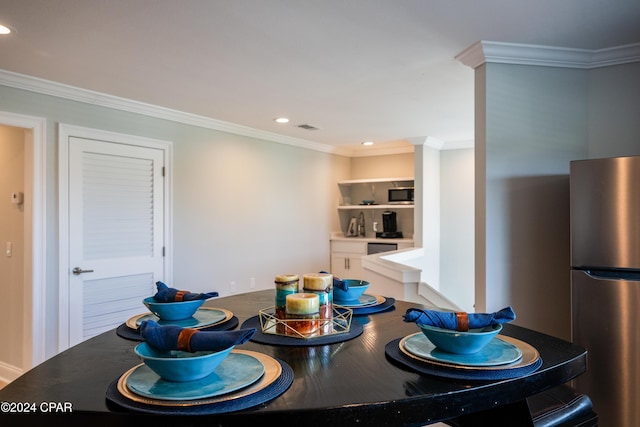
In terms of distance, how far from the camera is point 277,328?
136 centimetres

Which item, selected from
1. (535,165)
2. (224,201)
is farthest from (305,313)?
(224,201)

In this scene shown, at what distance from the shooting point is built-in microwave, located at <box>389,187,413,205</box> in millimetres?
5876

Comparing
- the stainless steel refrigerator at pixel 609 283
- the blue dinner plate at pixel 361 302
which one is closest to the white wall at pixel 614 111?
the stainless steel refrigerator at pixel 609 283

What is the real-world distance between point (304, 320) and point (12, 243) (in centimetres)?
317

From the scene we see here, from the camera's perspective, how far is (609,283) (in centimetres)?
200

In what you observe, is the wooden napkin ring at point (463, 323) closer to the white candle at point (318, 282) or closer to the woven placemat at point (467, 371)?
the woven placemat at point (467, 371)

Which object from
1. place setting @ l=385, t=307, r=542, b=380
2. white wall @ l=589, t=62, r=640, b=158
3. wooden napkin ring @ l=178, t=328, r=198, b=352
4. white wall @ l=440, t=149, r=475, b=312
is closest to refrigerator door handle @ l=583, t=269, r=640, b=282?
white wall @ l=589, t=62, r=640, b=158

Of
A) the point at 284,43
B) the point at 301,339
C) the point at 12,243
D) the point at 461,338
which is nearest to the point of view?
the point at 461,338

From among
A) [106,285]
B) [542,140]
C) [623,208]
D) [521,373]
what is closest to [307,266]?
[106,285]

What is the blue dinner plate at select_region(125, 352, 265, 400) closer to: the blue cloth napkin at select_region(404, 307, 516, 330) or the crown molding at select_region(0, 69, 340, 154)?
the blue cloth napkin at select_region(404, 307, 516, 330)

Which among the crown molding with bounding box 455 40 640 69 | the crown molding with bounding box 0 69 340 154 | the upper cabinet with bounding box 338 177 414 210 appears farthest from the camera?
the upper cabinet with bounding box 338 177 414 210

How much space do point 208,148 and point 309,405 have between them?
3933mm

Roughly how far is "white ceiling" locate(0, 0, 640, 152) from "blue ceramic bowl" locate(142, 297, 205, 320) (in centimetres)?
140

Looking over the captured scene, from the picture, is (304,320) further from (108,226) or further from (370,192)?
(370,192)
